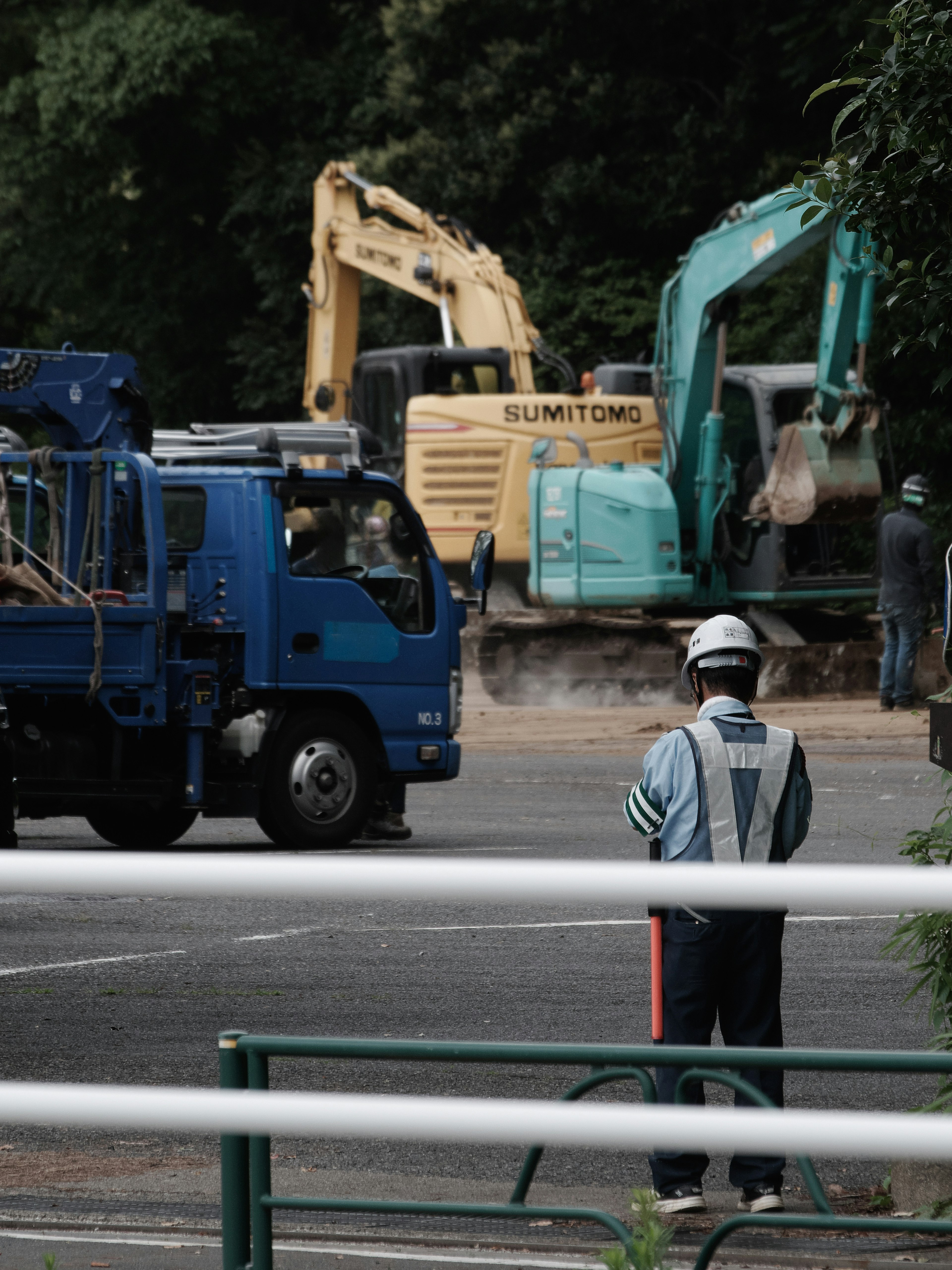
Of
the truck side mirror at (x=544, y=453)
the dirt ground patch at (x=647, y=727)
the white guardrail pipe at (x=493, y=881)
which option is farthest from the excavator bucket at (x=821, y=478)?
the white guardrail pipe at (x=493, y=881)

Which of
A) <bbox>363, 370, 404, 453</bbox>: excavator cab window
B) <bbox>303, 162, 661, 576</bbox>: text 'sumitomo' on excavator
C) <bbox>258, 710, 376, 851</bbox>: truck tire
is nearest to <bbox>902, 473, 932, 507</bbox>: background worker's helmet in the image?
<bbox>303, 162, 661, 576</bbox>: text 'sumitomo' on excavator

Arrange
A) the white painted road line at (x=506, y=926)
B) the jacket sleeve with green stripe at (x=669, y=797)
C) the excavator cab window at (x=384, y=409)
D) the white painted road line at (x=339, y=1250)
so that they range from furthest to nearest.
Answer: the excavator cab window at (x=384, y=409)
the white painted road line at (x=506, y=926)
the jacket sleeve with green stripe at (x=669, y=797)
the white painted road line at (x=339, y=1250)

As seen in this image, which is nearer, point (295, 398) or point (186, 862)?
point (186, 862)

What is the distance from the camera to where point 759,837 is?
5.38 meters

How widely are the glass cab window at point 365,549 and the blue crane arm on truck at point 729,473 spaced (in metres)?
8.64

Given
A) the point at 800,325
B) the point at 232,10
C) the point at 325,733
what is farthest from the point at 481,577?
the point at 232,10

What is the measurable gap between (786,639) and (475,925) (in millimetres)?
13467

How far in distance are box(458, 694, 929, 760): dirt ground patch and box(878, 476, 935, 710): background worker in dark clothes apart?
0.40 meters

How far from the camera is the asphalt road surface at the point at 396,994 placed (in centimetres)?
645

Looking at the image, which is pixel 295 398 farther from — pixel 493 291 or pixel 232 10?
pixel 493 291

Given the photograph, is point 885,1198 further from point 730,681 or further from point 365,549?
point 365,549

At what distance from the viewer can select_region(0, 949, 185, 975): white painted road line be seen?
947 centimetres

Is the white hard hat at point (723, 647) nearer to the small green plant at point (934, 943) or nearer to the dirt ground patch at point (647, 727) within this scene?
the small green plant at point (934, 943)

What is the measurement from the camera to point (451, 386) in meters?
26.0
